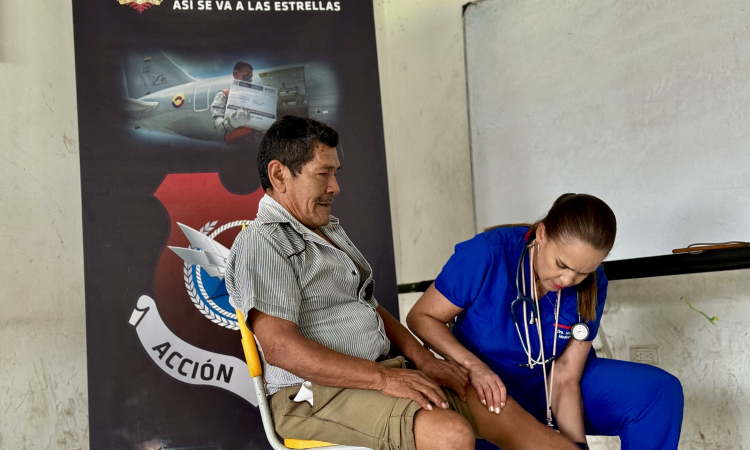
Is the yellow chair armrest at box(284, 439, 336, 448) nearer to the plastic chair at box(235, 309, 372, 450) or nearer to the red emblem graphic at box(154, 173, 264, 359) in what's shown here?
the plastic chair at box(235, 309, 372, 450)

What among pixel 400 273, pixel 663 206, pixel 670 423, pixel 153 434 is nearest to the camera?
pixel 670 423

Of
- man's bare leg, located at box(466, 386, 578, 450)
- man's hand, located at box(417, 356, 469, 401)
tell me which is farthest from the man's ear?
man's bare leg, located at box(466, 386, 578, 450)

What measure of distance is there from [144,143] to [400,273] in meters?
1.53

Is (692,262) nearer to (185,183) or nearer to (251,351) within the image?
(251,351)

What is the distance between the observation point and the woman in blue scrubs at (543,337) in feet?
5.40

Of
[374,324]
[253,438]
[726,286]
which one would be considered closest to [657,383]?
[374,324]

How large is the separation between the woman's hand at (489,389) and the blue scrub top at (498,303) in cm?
16

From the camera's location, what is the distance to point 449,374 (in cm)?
159

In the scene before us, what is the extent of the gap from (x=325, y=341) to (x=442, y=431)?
36cm

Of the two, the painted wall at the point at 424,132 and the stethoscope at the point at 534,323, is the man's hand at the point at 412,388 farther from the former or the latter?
the painted wall at the point at 424,132

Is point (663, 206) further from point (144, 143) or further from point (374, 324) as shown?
point (144, 143)

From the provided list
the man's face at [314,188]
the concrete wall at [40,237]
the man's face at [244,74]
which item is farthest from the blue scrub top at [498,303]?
the concrete wall at [40,237]

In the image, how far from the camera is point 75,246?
258 cm

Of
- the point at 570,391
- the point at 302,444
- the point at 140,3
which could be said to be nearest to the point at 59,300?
the point at 140,3
